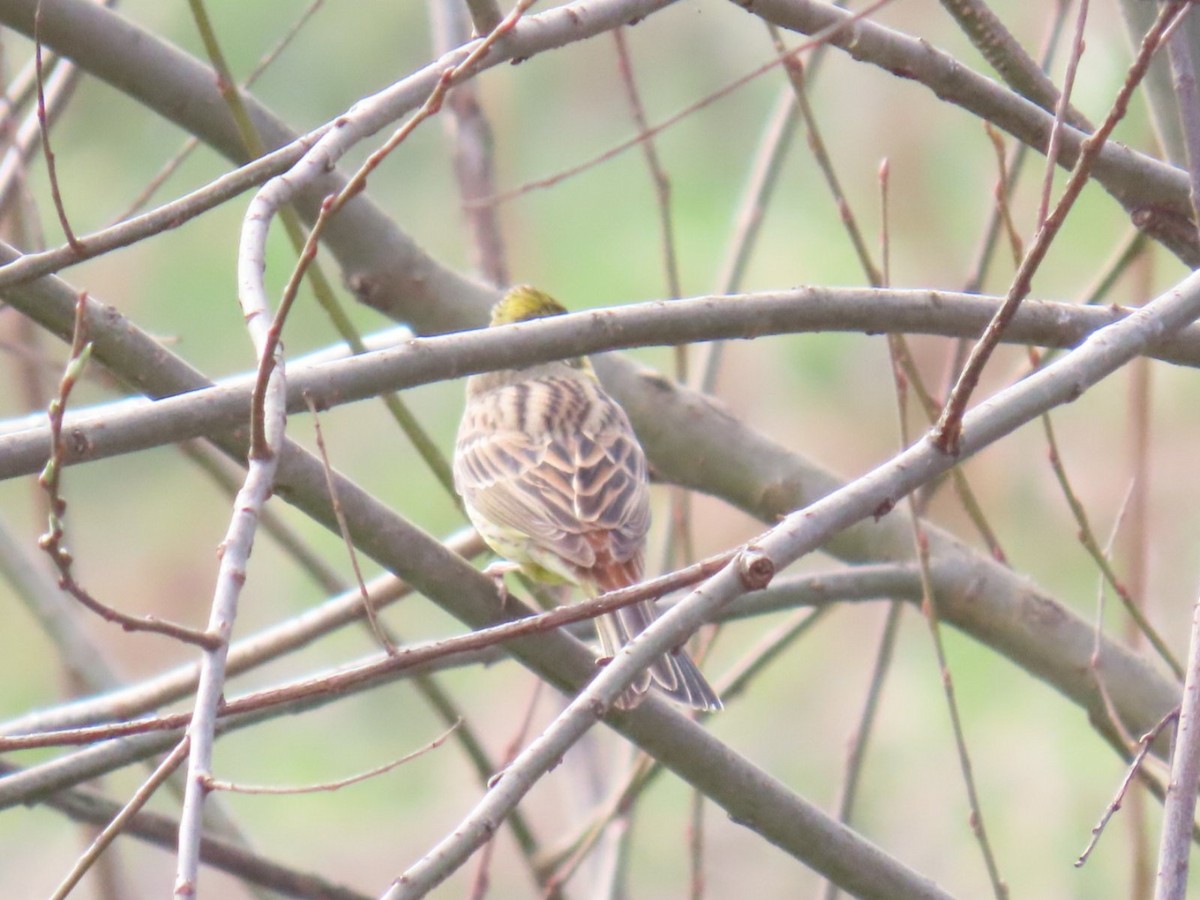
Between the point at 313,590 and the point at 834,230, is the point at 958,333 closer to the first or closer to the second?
the point at 834,230

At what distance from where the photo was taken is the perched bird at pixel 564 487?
140 inches

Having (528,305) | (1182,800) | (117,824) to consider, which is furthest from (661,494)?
(117,824)

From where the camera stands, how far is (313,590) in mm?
8516

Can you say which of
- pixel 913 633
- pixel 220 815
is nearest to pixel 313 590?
pixel 913 633

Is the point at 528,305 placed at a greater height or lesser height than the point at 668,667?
greater

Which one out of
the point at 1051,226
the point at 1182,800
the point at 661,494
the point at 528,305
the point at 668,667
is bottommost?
the point at 1182,800

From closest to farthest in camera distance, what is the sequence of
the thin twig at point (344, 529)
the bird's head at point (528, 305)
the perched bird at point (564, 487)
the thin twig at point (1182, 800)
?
1. the thin twig at point (1182, 800)
2. the thin twig at point (344, 529)
3. the perched bird at point (564, 487)
4. the bird's head at point (528, 305)

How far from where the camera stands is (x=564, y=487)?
13.3ft

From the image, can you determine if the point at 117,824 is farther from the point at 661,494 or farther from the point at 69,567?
the point at 661,494

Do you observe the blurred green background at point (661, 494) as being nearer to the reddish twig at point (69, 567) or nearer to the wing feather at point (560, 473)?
the wing feather at point (560, 473)

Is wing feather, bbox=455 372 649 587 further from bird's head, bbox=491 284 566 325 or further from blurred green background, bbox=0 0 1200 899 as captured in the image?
blurred green background, bbox=0 0 1200 899

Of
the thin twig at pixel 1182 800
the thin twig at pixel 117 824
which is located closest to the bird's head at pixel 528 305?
the thin twig at pixel 1182 800

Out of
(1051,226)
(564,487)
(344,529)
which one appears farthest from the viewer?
(564,487)

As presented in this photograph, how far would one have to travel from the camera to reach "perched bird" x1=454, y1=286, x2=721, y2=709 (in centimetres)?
356
